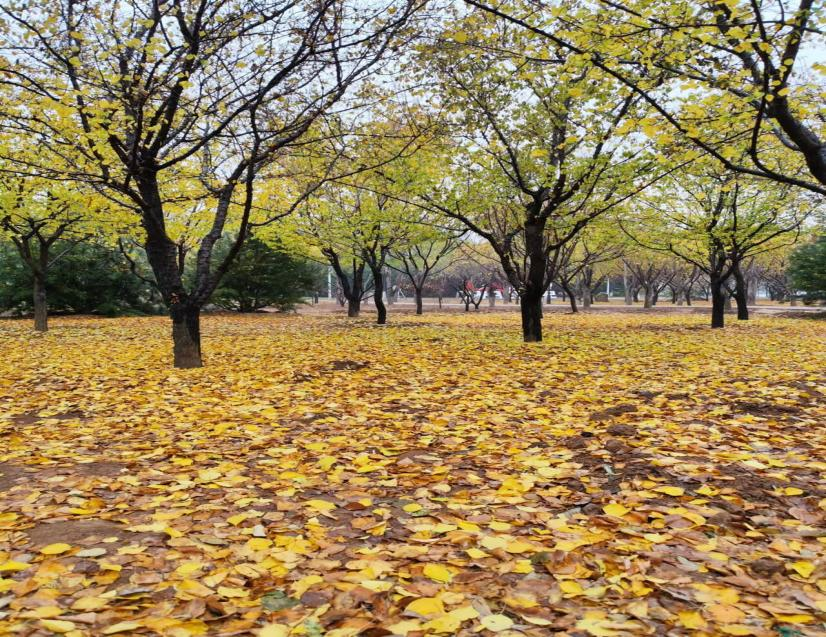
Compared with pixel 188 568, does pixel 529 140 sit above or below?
above

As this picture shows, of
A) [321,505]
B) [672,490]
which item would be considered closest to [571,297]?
[672,490]

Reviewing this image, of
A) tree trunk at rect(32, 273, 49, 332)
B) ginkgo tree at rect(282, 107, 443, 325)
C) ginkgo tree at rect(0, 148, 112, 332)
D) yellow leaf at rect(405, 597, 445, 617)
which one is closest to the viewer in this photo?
yellow leaf at rect(405, 597, 445, 617)

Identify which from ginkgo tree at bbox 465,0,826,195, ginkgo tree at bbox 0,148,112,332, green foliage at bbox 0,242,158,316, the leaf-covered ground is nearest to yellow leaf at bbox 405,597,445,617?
the leaf-covered ground

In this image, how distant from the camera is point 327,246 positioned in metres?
19.0

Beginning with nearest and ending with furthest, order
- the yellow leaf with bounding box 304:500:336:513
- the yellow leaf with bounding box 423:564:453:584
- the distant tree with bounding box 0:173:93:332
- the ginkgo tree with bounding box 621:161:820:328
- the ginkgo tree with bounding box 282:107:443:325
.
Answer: the yellow leaf with bounding box 423:564:453:584 < the yellow leaf with bounding box 304:500:336:513 < the ginkgo tree with bounding box 282:107:443:325 < the distant tree with bounding box 0:173:93:332 < the ginkgo tree with bounding box 621:161:820:328

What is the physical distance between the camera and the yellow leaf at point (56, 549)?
2.63 meters

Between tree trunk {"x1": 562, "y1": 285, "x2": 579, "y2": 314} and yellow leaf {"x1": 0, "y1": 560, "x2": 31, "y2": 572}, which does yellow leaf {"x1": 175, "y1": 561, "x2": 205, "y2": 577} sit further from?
tree trunk {"x1": 562, "y1": 285, "x2": 579, "y2": 314}

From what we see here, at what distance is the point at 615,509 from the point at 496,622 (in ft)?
4.61

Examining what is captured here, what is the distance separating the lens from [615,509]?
3.14 m

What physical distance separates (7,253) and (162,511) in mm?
24097

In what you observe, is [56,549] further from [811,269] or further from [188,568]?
[811,269]

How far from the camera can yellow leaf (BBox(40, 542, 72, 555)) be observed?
2.63m

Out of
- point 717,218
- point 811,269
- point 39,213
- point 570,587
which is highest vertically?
point 39,213

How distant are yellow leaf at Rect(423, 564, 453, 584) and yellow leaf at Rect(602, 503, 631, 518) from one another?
1194 millimetres
